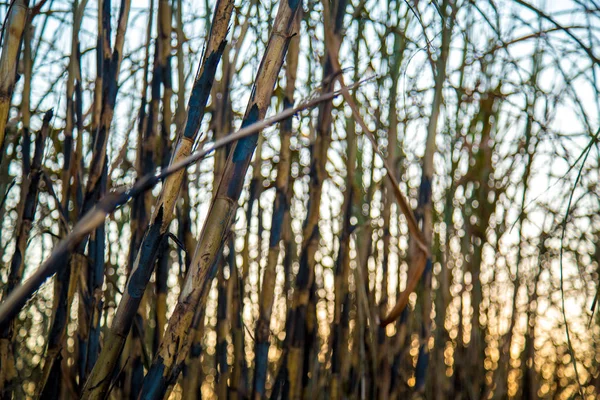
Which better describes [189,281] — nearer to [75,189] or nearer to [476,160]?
[75,189]

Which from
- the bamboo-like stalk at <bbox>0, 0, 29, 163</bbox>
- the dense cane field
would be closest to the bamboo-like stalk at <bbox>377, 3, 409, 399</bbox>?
the dense cane field

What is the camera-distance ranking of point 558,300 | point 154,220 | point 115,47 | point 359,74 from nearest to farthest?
1. point 154,220
2. point 115,47
3. point 359,74
4. point 558,300

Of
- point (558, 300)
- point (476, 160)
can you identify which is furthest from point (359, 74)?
point (558, 300)

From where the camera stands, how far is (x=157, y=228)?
337mm

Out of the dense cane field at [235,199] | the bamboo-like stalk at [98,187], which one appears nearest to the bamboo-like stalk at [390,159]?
the dense cane field at [235,199]

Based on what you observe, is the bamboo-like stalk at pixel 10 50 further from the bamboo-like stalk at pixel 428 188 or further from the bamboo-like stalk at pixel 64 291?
the bamboo-like stalk at pixel 428 188

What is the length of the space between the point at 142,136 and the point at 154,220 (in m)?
0.38

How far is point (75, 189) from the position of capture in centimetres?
68

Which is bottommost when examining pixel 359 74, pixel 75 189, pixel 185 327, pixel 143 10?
pixel 185 327

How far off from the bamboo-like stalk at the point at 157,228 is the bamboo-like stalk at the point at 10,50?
0.14m

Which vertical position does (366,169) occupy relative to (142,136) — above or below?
above

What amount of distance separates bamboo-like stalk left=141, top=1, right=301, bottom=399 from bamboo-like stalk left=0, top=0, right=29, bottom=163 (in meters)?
0.17

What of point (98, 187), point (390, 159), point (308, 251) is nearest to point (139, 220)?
point (98, 187)

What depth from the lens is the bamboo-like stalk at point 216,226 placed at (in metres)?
0.34
